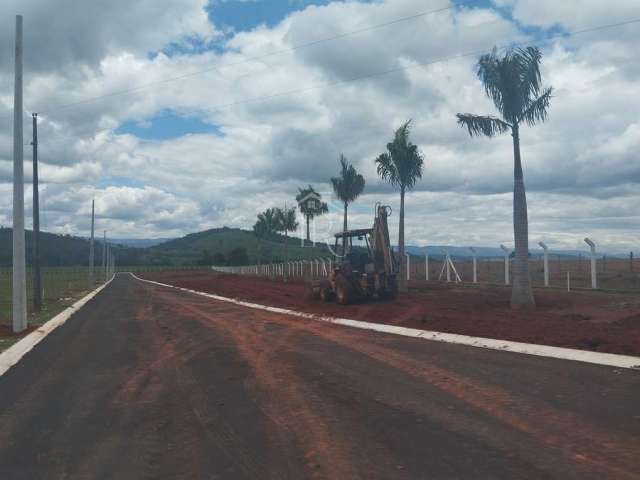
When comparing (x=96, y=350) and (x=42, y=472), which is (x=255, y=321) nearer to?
(x=96, y=350)

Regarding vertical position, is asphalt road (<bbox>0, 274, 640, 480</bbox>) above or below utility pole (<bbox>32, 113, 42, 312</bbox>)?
below

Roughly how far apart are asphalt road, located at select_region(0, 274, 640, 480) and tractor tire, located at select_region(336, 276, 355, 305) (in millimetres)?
11649

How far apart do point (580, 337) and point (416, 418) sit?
800 cm

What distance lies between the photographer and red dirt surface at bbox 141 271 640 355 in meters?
14.8

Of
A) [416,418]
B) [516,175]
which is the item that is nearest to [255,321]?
[516,175]

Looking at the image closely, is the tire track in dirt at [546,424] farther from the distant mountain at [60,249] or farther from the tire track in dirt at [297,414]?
the distant mountain at [60,249]

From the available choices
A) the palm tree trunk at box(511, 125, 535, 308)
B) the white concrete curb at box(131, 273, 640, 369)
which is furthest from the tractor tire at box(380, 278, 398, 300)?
the white concrete curb at box(131, 273, 640, 369)

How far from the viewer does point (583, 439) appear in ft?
22.9

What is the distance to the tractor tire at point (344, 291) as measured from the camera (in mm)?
26172

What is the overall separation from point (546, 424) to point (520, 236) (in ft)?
52.2

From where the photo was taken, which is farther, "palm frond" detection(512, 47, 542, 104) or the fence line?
the fence line

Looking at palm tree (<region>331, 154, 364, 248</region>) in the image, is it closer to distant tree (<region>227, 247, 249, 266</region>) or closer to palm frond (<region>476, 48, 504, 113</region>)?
palm frond (<region>476, 48, 504, 113</region>)

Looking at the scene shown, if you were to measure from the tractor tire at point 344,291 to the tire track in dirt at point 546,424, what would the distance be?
1417 cm

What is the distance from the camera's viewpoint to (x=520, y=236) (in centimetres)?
2281
